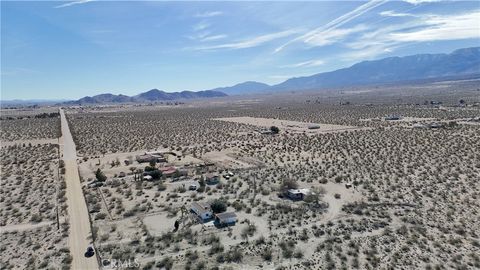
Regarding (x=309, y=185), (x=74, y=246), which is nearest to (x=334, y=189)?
(x=309, y=185)

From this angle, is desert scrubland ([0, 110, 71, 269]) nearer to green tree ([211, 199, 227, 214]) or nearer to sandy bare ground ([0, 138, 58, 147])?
green tree ([211, 199, 227, 214])

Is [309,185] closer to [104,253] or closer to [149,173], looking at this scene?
[149,173]

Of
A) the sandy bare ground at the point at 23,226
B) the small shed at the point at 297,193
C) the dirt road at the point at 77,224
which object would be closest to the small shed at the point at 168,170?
the dirt road at the point at 77,224

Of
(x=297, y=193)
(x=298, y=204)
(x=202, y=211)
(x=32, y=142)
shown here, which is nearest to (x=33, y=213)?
(x=202, y=211)

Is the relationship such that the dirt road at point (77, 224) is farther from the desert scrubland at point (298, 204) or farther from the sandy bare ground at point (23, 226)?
the sandy bare ground at point (23, 226)

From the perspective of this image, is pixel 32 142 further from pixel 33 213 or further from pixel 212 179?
pixel 212 179

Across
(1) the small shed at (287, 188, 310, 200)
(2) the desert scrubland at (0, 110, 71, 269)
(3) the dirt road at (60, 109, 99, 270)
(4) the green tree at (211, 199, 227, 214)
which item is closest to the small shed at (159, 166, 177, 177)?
(3) the dirt road at (60, 109, 99, 270)

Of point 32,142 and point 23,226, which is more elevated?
point 32,142
